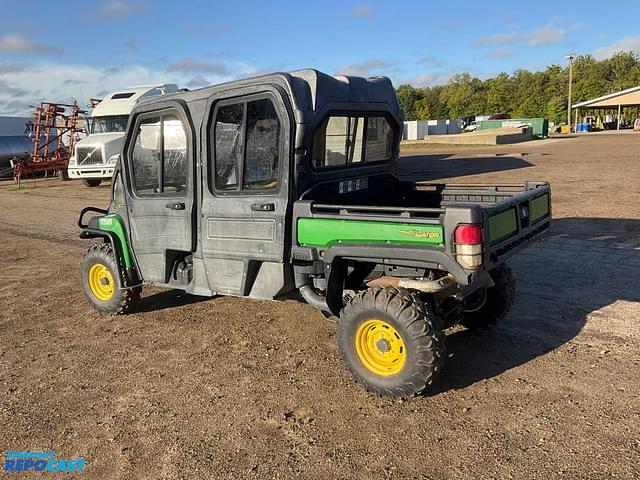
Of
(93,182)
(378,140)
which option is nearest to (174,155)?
(378,140)

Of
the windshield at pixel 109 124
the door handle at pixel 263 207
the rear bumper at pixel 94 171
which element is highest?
the windshield at pixel 109 124

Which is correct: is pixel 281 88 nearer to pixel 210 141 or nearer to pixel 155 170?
pixel 210 141

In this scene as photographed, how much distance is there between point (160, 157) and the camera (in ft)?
16.7

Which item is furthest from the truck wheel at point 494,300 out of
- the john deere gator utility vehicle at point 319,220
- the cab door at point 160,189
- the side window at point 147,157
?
the side window at point 147,157

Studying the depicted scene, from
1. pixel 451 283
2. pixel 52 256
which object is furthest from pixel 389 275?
pixel 52 256

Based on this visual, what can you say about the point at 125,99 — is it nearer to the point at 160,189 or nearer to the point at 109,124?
the point at 109,124

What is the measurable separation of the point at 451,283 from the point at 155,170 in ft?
9.94

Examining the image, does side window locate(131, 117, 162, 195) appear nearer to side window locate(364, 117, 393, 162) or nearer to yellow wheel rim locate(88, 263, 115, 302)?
yellow wheel rim locate(88, 263, 115, 302)

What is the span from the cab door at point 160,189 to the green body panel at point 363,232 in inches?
50.2

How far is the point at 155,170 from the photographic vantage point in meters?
5.18

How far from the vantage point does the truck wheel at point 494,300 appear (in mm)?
4895

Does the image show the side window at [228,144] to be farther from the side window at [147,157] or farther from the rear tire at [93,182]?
the rear tire at [93,182]

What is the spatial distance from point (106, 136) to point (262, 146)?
17714 millimetres

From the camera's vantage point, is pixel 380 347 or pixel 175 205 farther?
pixel 175 205
